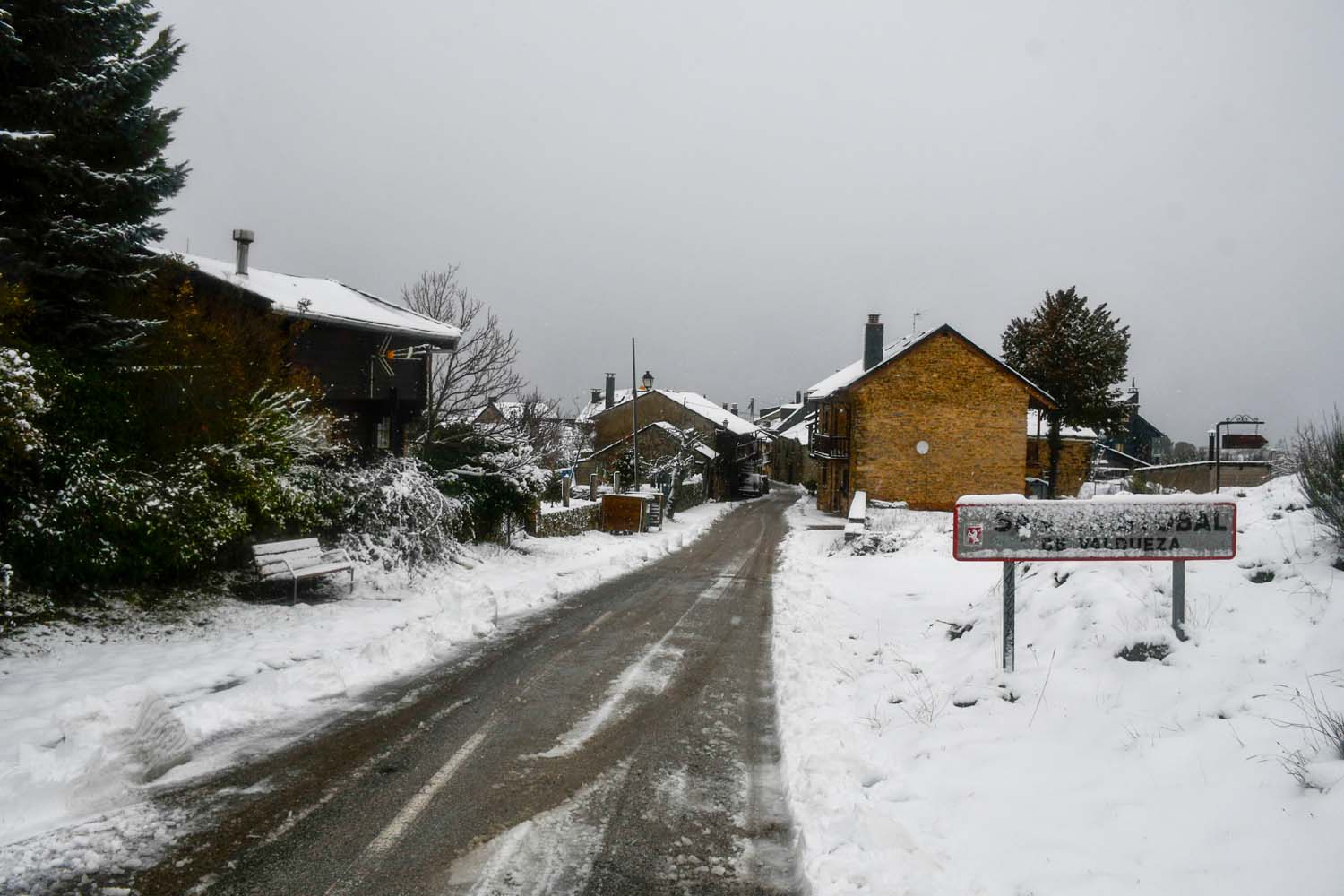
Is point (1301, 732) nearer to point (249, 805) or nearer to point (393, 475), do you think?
point (249, 805)

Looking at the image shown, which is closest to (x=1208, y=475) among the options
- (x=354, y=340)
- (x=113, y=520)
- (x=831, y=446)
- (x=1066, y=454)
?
(x=1066, y=454)

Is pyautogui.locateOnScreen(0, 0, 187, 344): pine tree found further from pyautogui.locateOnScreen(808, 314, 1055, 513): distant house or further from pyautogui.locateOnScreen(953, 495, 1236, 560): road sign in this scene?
pyautogui.locateOnScreen(808, 314, 1055, 513): distant house

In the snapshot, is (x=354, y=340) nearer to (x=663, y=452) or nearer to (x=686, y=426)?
(x=663, y=452)

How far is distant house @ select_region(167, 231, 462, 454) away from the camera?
17312 millimetres

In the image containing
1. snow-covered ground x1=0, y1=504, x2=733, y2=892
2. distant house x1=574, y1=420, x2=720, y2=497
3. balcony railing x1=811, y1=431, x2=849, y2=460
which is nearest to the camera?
snow-covered ground x1=0, y1=504, x2=733, y2=892

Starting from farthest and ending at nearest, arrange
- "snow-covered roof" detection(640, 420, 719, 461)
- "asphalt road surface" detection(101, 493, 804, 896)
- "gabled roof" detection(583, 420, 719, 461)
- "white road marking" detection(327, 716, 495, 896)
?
1. "gabled roof" detection(583, 420, 719, 461)
2. "snow-covered roof" detection(640, 420, 719, 461)
3. "asphalt road surface" detection(101, 493, 804, 896)
4. "white road marking" detection(327, 716, 495, 896)

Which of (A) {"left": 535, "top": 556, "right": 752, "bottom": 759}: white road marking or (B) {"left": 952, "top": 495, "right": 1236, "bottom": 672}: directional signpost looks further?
(A) {"left": 535, "top": 556, "right": 752, "bottom": 759}: white road marking

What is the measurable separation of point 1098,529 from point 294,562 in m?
10.6

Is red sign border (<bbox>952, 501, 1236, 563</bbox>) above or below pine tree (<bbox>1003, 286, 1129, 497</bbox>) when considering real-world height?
below

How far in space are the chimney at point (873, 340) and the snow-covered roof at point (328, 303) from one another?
25.7m

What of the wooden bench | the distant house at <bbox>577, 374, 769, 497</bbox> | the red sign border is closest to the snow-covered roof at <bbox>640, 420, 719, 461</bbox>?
the distant house at <bbox>577, 374, 769, 497</bbox>

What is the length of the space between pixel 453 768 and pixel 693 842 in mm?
1957

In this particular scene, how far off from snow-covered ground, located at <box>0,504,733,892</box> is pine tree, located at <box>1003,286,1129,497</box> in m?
36.8

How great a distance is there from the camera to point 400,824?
4.63 meters
